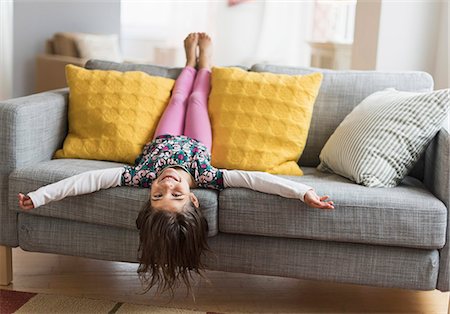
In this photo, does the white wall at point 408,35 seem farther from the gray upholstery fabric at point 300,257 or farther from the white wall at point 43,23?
the white wall at point 43,23

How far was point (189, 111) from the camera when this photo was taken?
123 inches

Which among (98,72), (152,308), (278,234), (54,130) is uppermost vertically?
(98,72)

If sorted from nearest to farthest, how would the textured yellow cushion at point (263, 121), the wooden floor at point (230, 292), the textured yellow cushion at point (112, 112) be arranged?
the wooden floor at point (230, 292)
the textured yellow cushion at point (263, 121)
the textured yellow cushion at point (112, 112)

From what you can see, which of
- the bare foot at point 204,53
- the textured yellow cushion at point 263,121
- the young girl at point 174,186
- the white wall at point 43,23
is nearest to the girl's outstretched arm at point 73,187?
the young girl at point 174,186

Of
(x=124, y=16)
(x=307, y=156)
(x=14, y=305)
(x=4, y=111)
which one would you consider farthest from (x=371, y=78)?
(x=124, y=16)

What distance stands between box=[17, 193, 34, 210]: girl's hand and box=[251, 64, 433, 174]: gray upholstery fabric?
1.16 meters

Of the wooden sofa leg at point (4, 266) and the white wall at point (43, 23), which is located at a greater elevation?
the white wall at point (43, 23)

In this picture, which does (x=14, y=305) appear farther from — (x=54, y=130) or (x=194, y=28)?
(x=194, y=28)

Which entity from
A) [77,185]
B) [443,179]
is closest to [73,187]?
[77,185]

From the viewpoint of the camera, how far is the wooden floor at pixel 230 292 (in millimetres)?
2824

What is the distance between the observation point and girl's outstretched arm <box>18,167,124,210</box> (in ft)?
8.56

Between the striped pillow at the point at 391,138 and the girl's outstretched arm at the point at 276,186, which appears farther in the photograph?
the striped pillow at the point at 391,138

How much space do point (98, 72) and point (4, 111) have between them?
0.56 metres

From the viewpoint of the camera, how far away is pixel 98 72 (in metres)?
3.25
